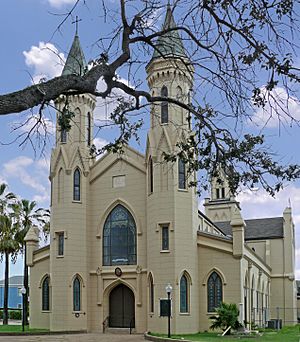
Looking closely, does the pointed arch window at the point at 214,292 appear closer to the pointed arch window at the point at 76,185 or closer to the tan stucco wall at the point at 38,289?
the pointed arch window at the point at 76,185

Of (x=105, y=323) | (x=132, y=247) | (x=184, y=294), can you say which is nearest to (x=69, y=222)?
(x=132, y=247)

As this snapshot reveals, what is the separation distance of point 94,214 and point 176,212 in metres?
6.71

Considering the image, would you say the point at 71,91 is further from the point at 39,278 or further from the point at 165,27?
the point at 39,278

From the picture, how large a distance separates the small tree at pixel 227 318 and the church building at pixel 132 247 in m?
2.74

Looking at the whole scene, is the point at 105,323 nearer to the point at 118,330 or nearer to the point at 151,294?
the point at 118,330

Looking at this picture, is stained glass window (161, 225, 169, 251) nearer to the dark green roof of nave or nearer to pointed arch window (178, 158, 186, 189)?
pointed arch window (178, 158, 186, 189)

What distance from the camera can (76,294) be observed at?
40.1 metres

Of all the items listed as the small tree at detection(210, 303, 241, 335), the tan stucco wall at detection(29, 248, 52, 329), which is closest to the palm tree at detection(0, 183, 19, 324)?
the tan stucco wall at detection(29, 248, 52, 329)

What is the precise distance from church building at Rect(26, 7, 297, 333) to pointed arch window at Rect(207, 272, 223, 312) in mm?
57

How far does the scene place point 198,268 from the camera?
124ft

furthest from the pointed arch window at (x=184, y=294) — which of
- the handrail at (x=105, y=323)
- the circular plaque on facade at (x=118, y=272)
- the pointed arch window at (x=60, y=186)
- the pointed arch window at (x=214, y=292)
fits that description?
the pointed arch window at (x=60, y=186)

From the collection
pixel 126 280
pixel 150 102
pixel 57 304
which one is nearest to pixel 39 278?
pixel 57 304

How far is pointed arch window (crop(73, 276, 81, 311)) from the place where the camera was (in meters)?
39.9

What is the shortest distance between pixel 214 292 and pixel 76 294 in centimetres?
857
